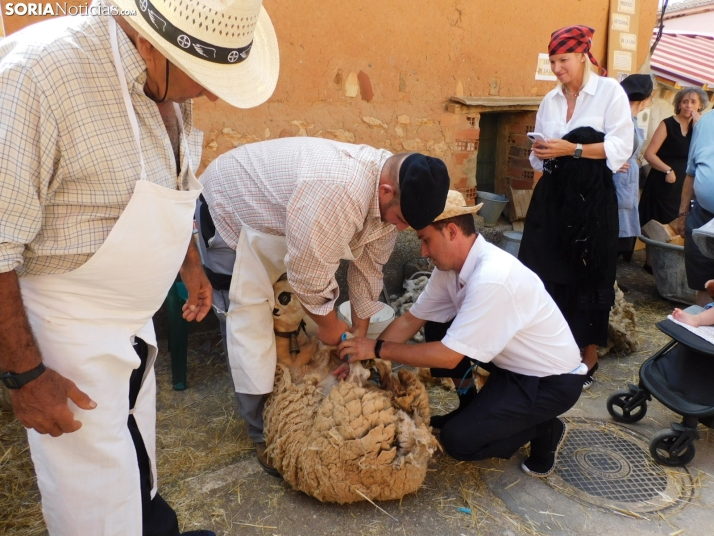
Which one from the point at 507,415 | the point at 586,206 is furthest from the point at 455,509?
the point at 586,206

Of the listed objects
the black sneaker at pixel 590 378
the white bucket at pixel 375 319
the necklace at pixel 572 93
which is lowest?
the black sneaker at pixel 590 378

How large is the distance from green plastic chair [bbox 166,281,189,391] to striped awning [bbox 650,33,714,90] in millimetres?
8422

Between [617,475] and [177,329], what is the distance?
9.51 feet

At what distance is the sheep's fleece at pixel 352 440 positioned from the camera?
255 centimetres

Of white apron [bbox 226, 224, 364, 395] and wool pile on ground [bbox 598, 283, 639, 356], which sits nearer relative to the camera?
white apron [bbox 226, 224, 364, 395]

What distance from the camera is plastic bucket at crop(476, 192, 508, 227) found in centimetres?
615

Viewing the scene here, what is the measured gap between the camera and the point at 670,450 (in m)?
3.11

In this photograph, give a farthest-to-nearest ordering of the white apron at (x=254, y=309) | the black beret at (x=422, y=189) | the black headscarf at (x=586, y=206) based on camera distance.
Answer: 1. the black headscarf at (x=586, y=206)
2. the white apron at (x=254, y=309)
3. the black beret at (x=422, y=189)

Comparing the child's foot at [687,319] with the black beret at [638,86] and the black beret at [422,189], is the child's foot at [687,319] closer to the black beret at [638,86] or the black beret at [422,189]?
the black beret at [422,189]

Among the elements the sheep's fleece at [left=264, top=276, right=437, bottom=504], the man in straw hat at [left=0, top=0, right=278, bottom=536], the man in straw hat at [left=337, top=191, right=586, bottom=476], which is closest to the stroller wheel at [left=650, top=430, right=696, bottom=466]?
the man in straw hat at [left=337, top=191, right=586, bottom=476]

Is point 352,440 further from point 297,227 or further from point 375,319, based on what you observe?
point 375,319

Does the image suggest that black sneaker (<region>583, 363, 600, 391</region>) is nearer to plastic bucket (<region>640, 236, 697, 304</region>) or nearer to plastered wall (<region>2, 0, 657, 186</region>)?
plastic bucket (<region>640, 236, 697, 304</region>)

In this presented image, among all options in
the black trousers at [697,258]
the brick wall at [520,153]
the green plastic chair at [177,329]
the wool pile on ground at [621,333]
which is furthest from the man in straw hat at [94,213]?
the brick wall at [520,153]

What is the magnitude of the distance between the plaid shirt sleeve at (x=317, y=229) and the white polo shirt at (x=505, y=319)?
675 mm
